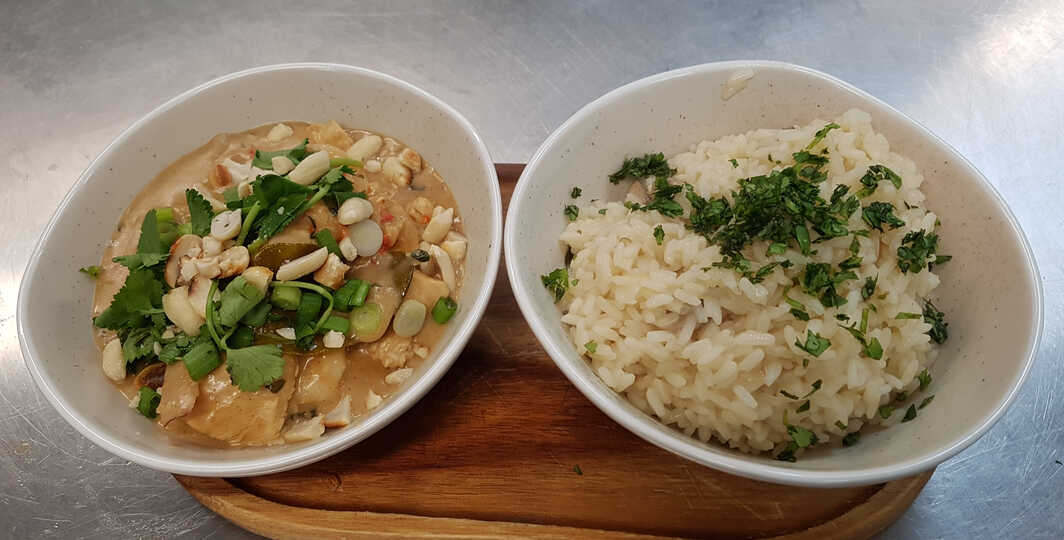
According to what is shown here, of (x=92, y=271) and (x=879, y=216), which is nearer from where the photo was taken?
(x=879, y=216)

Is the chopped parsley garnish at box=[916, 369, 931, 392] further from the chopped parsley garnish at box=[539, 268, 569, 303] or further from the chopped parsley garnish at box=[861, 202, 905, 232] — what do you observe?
the chopped parsley garnish at box=[539, 268, 569, 303]

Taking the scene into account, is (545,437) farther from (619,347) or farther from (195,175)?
(195,175)

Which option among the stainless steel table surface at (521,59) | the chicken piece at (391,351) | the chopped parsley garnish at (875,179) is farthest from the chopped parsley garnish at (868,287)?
the stainless steel table surface at (521,59)

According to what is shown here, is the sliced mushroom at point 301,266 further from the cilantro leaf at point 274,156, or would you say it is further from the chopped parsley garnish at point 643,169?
the chopped parsley garnish at point 643,169

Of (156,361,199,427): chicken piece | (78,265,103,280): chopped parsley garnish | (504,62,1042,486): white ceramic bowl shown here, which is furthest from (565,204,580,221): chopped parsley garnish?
(78,265,103,280): chopped parsley garnish

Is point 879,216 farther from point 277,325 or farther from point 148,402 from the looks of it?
point 148,402

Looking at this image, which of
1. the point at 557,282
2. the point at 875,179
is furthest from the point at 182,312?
the point at 875,179
